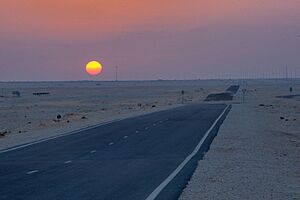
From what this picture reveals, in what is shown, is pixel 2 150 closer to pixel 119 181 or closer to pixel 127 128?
pixel 119 181

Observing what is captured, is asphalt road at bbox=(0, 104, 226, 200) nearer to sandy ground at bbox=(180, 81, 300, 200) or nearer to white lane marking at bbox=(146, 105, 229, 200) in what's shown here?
white lane marking at bbox=(146, 105, 229, 200)

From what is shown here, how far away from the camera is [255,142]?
31.6m

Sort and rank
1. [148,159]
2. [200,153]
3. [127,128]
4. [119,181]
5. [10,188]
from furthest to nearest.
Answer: [127,128]
[200,153]
[148,159]
[119,181]
[10,188]

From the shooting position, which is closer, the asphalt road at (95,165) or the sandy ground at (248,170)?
the sandy ground at (248,170)

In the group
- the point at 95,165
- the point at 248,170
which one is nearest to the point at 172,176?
the point at 248,170

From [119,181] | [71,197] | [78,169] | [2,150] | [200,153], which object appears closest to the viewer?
[71,197]

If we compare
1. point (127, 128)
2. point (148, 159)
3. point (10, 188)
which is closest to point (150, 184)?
point (10, 188)

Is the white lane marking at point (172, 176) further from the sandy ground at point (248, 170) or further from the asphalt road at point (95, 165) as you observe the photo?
the sandy ground at point (248, 170)

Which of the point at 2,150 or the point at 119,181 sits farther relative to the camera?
the point at 2,150

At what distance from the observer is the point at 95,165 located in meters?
22.0

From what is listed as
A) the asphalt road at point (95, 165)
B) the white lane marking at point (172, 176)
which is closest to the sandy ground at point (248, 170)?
the white lane marking at point (172, 176)

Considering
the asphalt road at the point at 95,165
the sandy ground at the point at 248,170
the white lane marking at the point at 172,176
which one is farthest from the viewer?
the asphalt road at the point at 95,165

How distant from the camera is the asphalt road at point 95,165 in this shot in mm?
15828

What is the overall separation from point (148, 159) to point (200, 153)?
2.89 meters
